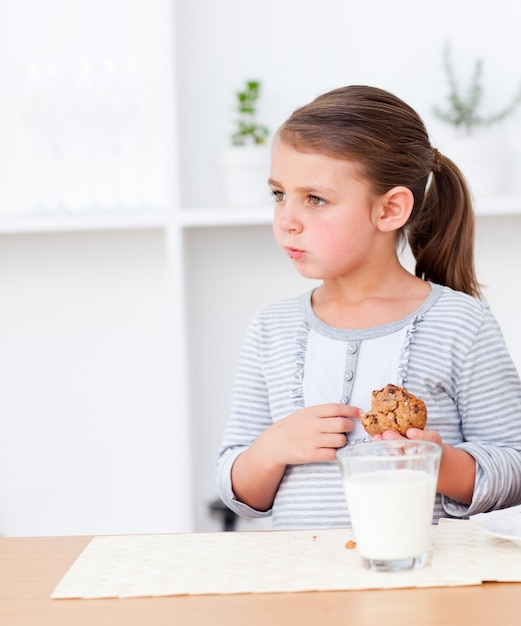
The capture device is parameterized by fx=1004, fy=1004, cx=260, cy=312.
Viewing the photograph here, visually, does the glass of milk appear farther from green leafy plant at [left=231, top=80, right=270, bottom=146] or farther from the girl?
green leafy plant at [left=231, top=80, right=270, bottom=146]

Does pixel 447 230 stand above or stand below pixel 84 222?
above

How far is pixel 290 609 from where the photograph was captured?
76 cm

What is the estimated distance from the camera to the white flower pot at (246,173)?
2148mm

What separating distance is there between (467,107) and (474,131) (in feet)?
0.21

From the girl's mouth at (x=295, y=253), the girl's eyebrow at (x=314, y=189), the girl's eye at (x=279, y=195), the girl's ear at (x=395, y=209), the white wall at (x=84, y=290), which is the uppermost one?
the girl's eyebrow at (x=314, y=189)

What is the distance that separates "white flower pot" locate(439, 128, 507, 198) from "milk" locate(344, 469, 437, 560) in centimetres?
137

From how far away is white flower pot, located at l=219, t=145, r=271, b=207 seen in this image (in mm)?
2148

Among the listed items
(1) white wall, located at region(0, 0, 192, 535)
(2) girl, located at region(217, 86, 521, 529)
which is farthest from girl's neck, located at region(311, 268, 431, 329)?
(1) white wall, located at region(0, 0, 192, 535)

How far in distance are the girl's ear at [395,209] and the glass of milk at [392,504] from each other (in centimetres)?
54

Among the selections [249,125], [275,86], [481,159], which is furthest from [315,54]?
[481,159]

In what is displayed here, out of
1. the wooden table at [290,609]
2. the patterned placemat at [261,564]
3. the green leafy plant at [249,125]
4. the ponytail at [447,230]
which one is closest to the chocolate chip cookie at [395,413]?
the patterned placemat at [261,564]

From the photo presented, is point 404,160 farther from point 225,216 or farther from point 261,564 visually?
point 225,216

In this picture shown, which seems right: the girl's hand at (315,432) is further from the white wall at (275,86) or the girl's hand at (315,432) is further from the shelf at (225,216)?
the white wall at (275,86)

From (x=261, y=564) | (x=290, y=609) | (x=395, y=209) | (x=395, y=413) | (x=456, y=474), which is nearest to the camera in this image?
(x=290, y=609)
